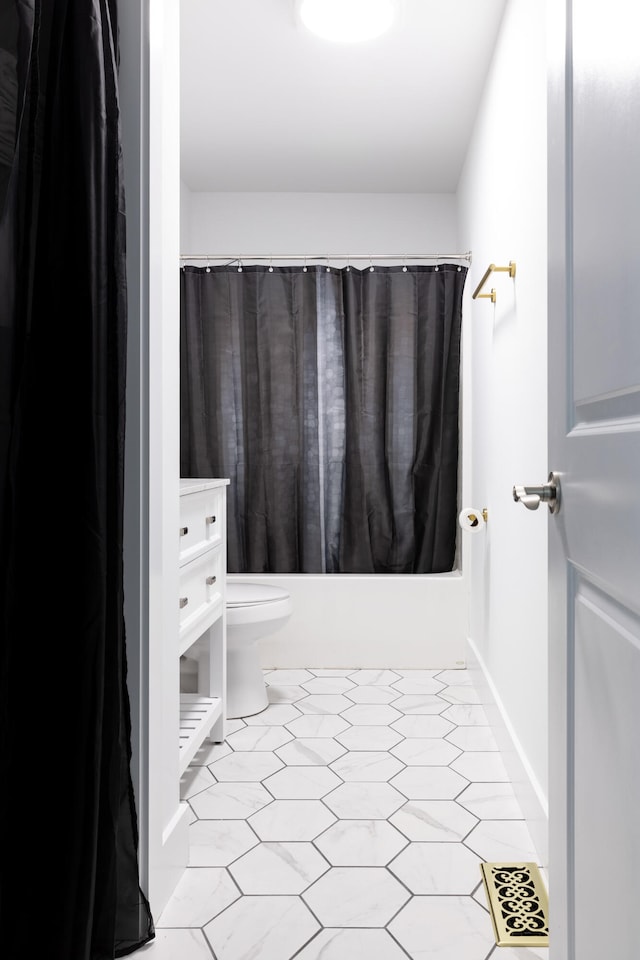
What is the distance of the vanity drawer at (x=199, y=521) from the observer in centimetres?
→ 192

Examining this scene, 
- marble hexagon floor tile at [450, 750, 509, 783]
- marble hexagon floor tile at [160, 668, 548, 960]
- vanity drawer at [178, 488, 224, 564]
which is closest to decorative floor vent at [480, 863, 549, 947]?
marble hexagon floor tile at [160, 668, 548, 960]

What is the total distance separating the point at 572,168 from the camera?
0.96 metres

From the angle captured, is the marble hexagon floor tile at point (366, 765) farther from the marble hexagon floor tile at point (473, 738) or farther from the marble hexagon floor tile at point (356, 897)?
the marble hexagon floor tile at point (356, 897)

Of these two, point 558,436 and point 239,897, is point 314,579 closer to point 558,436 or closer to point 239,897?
point 239,897

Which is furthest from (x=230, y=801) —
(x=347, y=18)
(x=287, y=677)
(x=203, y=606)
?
(x=347, y=18)

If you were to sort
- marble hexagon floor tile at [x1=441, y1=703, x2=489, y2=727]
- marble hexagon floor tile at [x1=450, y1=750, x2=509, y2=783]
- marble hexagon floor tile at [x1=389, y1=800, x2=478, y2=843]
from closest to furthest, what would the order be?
marble hexagon floor tile at [x1=389, y1=800, x2=478, y2=843] < marble hexagon floor tile at [x1=450, y1=750, x2=509, y2=783] < marble hexagon floor tile at [x1=441, y1=703, x2=489, y2=727]

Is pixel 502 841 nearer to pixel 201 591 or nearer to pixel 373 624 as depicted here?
pixel 201 591

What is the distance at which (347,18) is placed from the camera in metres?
2.21

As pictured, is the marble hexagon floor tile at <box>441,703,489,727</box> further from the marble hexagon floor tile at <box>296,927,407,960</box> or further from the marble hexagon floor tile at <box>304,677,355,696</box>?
the marble hexagon floor tile at <box>296,927,407,960</box>

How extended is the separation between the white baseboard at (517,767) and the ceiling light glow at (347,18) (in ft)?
7.27

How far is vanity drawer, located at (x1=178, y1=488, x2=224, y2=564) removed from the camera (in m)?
1.92

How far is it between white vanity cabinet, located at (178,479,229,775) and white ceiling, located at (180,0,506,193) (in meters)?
1.55

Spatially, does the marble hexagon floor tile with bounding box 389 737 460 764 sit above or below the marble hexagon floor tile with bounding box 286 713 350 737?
above

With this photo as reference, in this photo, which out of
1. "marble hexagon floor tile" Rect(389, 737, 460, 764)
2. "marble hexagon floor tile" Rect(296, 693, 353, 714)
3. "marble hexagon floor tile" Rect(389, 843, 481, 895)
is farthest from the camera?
"marble hexagon floor tile" Rect(296, 693, 353, 714)
